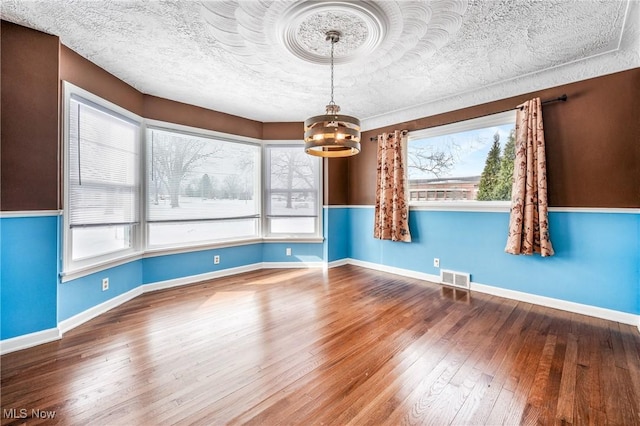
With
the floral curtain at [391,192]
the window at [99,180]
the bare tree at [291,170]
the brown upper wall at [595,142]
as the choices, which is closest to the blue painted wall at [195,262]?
the window at [99,180]

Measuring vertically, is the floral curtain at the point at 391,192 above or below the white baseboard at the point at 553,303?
above

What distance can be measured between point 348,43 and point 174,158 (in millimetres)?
2759

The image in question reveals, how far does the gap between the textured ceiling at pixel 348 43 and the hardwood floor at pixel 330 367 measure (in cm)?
256

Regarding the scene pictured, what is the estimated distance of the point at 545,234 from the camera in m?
2.89

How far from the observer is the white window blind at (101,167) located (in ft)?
8.61

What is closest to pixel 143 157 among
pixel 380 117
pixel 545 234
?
pixel 380 117

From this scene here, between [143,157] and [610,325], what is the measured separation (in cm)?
541

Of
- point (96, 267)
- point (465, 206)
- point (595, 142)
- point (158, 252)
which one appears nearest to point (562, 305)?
point (465, 206)

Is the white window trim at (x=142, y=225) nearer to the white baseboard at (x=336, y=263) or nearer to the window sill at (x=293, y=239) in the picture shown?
the window sill at (x=293, y=239)

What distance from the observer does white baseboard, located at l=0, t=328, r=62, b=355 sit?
2.11 m

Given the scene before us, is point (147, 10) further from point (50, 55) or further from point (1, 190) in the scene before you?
point (1, 190)

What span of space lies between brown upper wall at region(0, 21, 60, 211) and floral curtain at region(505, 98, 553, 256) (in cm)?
460

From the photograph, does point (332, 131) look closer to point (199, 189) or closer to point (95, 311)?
point (199, 189)

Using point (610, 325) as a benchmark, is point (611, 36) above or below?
above
